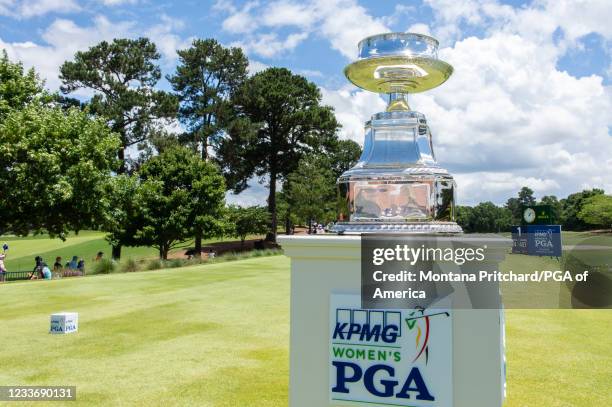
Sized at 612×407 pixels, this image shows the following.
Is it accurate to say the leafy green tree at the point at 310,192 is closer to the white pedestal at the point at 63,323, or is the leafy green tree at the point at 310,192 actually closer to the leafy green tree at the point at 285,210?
the leafy green tree at the point at 285,210

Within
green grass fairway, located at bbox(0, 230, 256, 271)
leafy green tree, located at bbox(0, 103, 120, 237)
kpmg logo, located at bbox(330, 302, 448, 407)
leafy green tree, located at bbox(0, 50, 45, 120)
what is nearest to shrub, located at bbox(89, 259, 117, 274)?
leafy green tree, located at bbox(0, 103, 120, 237)

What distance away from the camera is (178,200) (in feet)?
128

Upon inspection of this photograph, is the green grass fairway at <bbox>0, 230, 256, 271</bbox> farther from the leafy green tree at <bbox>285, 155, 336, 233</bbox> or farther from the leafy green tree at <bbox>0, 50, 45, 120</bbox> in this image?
the leafy green tree at <bbox>0, 50, 45, 120</bbox>

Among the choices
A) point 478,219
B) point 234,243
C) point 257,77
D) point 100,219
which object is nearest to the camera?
point 478,219

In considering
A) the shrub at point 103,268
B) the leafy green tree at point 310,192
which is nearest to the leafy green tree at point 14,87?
the shrub at point 103,268

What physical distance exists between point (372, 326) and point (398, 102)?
2.14 m

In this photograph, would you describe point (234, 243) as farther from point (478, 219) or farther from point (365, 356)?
point (365, 356)

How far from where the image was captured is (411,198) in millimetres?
4422

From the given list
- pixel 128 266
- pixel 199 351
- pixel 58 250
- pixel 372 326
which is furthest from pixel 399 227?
pixel 58 250

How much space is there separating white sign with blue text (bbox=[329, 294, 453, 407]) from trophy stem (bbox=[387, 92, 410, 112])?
1874 mm

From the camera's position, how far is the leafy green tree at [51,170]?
23109 mm

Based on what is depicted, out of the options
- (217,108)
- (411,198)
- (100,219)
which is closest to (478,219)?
(411,198)

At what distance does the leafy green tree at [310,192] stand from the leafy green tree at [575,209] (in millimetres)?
30934

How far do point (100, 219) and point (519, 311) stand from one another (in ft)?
75.3
